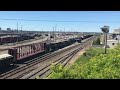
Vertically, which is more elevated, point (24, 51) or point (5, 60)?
point (24, 51)

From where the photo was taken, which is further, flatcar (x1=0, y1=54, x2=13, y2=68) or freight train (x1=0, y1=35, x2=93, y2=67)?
freight train (x1=0, y1=35, x2=93, y2=67)

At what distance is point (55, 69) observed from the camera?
37.2 ft

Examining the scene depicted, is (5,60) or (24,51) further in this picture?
(24,51)

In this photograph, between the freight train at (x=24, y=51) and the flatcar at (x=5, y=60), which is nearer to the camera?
the flatcar at (x=5, y=60)
